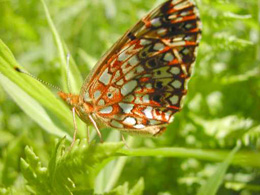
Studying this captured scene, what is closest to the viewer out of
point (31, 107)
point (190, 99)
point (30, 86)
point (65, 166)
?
point (65, 166)

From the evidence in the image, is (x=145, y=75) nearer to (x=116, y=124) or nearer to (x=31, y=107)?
(x=116, y=124)

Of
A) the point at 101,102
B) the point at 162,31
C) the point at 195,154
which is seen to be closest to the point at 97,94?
the point at 101,102

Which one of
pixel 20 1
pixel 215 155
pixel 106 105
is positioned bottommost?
pixel 215 155

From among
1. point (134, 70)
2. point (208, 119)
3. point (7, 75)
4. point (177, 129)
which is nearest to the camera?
point (7, 75)

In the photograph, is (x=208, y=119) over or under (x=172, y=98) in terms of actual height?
under

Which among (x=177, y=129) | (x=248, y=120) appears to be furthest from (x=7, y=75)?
(x=248, y=120)

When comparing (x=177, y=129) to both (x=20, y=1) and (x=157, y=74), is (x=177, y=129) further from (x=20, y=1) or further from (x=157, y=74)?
(x=20, y=1)

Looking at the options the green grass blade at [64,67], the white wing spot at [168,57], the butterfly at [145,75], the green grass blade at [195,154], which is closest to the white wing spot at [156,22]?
the butterfly at [145,75]
